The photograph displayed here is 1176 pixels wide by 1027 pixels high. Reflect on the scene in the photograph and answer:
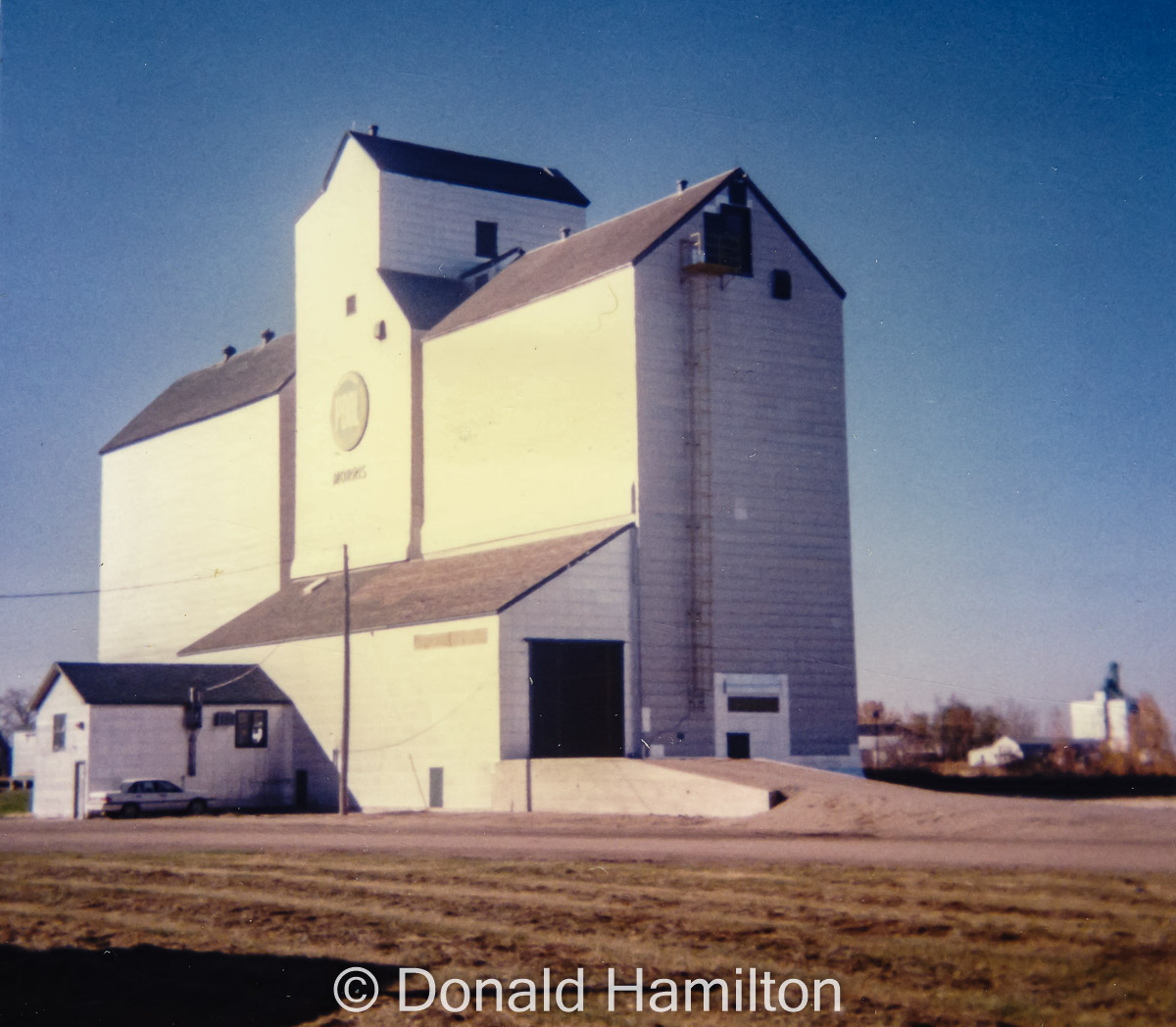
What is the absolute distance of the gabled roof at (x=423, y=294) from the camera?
56.3m

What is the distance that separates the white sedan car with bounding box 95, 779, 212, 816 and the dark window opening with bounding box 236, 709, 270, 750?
A: 2.62m

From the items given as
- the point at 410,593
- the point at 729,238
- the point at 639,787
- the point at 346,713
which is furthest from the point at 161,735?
the point at 729,238

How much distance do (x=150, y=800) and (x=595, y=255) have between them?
73.5 ft

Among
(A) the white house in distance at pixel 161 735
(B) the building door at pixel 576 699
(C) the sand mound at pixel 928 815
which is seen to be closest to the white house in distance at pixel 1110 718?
(C) the sand mound at pixel 928 815

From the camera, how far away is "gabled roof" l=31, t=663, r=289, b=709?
52.3 meters

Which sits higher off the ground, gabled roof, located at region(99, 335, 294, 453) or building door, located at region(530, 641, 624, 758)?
gabled roof, located at region(99, 335, 294, 453)

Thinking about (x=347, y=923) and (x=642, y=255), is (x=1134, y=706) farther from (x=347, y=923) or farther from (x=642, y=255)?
(x=347, y=923)

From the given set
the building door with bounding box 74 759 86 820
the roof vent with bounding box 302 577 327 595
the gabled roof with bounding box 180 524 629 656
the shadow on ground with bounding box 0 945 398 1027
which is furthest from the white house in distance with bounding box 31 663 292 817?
the shadow on ground with bounding box 0 945 398 1027

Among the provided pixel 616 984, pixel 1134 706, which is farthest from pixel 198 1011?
pixel 1134 706

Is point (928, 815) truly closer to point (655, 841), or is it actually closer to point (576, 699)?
point (655, 841)

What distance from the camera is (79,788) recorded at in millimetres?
51625

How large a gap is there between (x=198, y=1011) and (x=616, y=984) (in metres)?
3.51

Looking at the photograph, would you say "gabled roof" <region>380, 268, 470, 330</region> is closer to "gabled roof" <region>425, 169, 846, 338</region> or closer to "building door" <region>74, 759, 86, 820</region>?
"gabled roof" <region>425, 169, 846, 338</region>

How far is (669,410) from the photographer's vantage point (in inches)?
1800
